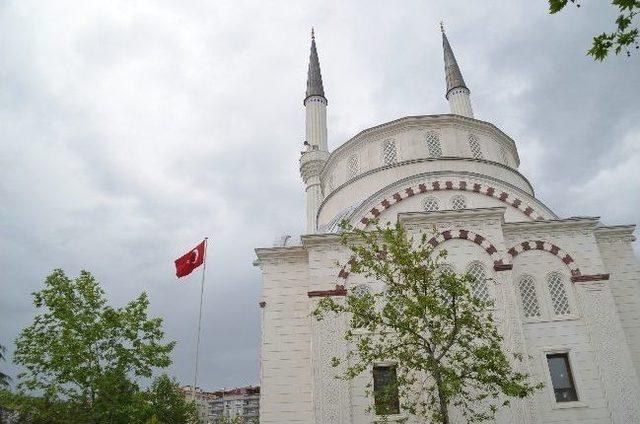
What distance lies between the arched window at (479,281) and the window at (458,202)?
3.63 meters

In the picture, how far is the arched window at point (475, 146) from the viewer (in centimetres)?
2459

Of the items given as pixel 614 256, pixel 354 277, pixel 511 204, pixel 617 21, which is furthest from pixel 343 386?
pixel 617 21

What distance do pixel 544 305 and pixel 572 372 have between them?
2.45 meters

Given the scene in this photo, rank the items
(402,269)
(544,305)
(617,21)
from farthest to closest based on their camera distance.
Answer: (544,305) → (402,269) → (617,21)

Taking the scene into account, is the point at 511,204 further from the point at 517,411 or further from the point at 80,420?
the point at 80,420

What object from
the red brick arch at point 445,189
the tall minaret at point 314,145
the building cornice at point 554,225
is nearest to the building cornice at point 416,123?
the red brick arch at point 445,189

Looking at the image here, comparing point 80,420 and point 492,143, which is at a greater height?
point 492,143

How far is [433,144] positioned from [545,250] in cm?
790

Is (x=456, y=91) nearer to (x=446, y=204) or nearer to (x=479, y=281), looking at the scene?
(x=446, y=204)

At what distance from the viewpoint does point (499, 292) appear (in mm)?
17828

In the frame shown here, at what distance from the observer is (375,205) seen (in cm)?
2169

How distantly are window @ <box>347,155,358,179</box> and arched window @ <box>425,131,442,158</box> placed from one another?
3.76 metres

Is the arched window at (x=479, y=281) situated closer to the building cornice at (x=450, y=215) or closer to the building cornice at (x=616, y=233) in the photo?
the building cornice at (x=450, y=215)

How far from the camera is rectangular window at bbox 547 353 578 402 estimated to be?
55.9 ft
